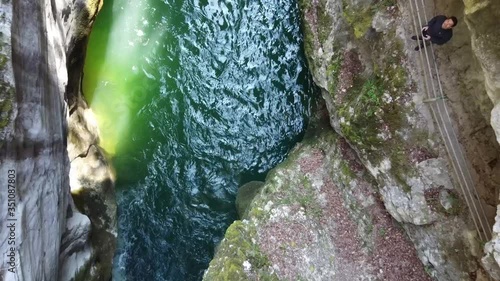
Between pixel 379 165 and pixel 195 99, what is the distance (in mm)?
6581

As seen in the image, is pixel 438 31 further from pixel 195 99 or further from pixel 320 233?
pixel 195 99

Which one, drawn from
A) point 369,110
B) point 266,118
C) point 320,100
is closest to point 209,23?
point 266,118

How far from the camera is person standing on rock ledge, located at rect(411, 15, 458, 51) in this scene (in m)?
7.36

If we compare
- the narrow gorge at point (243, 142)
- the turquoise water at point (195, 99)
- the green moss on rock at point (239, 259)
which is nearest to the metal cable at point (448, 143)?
the narrow gorge at point (243, 142)

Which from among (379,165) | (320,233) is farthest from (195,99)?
(379,165)

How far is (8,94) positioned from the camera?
6.77 metres

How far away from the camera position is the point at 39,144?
8.02 metres

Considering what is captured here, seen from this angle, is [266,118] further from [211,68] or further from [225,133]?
[211,68]

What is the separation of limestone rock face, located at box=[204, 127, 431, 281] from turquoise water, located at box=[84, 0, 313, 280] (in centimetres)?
216

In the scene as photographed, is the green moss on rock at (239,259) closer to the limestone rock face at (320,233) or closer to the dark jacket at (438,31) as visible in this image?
the limestone rock face at (320,233)

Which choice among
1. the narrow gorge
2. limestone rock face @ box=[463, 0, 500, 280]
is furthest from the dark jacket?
limestone rock face @ box=[463, 0, 500, 280]

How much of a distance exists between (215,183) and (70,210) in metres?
4.60

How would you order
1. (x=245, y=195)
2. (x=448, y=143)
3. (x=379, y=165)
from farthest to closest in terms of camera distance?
(x=245, y=195), (x=379, y=165), (x=448, y=143)

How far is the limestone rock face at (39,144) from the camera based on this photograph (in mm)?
6895
